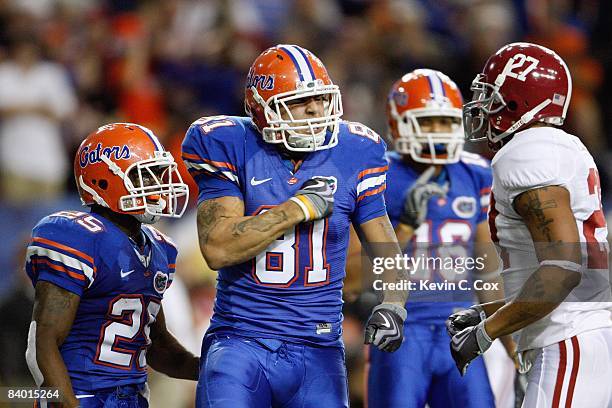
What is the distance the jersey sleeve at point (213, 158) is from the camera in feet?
12.4

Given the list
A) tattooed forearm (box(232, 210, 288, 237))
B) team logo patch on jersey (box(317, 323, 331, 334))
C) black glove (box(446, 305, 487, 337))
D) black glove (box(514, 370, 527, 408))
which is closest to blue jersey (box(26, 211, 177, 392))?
tattooed forearm (box(232, 210, 288, 237))

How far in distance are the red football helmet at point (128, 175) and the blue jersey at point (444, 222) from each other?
1.23m

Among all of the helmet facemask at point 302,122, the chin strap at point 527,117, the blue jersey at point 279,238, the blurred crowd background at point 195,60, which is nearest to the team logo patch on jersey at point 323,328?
the blue jersey at point 279,238

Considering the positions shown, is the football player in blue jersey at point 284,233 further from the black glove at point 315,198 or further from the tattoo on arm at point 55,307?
the tattoo on arm at point 55,307

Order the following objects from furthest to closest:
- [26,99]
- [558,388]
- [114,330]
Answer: [26,99] → [114,330] → [558,388]

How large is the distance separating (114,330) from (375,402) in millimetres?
1348

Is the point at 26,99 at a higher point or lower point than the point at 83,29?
lower

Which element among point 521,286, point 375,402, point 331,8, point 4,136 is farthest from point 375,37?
point 521,286

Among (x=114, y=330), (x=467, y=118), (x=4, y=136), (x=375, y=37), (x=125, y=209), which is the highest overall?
(x=375, y=37)

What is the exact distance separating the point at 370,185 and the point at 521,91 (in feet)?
2.17

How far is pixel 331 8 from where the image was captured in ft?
31.3

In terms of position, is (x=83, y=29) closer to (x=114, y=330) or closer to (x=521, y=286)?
(x=114, y=330)

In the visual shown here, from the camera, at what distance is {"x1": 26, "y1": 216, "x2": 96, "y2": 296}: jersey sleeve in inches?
146

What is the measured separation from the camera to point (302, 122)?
381cm
